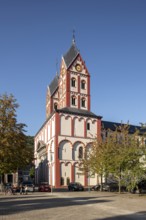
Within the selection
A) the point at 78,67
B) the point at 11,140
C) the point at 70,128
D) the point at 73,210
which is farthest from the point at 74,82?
the point at 73,210

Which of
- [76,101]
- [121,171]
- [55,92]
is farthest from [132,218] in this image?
[55,92]

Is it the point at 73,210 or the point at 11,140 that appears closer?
the point at 73,210

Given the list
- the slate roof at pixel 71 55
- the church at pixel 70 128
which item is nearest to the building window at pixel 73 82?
the church at pixel 70 128

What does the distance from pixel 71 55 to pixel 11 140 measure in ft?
117

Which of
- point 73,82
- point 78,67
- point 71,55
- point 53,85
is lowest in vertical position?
point 73,82

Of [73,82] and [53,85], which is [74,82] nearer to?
[73,82]

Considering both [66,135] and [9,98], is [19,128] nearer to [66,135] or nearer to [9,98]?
[9,98]

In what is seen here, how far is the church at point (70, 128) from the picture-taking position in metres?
67.9

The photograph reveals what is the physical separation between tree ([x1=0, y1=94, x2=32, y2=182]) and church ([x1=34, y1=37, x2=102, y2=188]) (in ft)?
51.8

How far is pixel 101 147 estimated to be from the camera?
5356cm

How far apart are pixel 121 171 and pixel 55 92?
47986 mm

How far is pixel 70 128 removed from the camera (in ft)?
229

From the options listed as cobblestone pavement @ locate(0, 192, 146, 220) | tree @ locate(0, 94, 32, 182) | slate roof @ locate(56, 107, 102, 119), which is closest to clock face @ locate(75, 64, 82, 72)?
slate roof @ locate(56, 107, 102, 119)

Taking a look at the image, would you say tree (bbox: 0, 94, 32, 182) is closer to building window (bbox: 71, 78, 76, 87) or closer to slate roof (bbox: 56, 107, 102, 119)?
slate roof (bbox: 56, 107, 102, 119)
